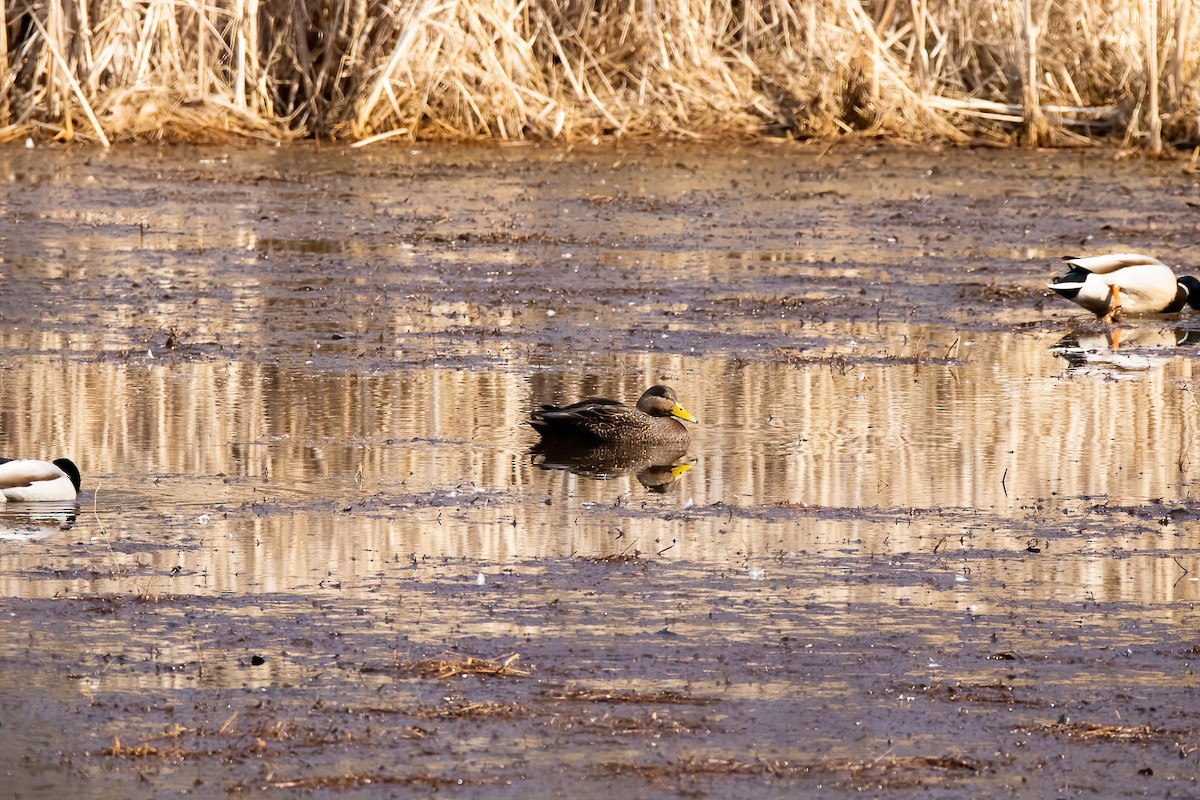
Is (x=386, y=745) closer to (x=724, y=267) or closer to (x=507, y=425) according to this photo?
(x=507, y=425)

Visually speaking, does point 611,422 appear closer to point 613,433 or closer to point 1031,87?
point 613,433

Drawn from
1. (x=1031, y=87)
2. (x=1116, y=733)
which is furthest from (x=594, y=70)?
(x=1116, y=733)

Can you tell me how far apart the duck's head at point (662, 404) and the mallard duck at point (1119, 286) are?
190 inches

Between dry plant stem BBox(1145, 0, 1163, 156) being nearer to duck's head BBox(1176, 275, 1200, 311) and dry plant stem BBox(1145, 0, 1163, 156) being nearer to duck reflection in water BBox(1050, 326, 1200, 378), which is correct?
duck's head BBox(1176, 275, 1200, 311)

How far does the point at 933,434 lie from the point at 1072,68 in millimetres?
15822

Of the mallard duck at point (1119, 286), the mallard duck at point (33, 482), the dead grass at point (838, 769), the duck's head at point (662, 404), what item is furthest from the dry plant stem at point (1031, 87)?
the dead grass at point (838, 769)

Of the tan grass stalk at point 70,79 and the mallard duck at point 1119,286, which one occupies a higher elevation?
the tan grass stalk at point 70,79

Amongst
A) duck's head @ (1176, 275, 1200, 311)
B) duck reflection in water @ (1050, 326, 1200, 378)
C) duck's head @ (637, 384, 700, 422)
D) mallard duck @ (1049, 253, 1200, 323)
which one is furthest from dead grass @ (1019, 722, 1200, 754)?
duck's head @ (1176, 275, 1200, 311)

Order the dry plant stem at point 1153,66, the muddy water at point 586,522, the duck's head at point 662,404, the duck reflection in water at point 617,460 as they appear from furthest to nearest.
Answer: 1. the dry plant stem at point 1153,66
2. the duck's head at point 662,404
3. the duck reflection in water at point 617,460
4. the muddy water at point 586,522

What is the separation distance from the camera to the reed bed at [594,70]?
23609 millimetres

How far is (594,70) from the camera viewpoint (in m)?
25.3

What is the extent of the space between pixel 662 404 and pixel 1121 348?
449 centimetres

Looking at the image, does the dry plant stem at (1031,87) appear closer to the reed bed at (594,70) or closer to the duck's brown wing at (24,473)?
the reed bed at (594,70)

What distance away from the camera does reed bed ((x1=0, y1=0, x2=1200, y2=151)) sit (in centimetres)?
2361
